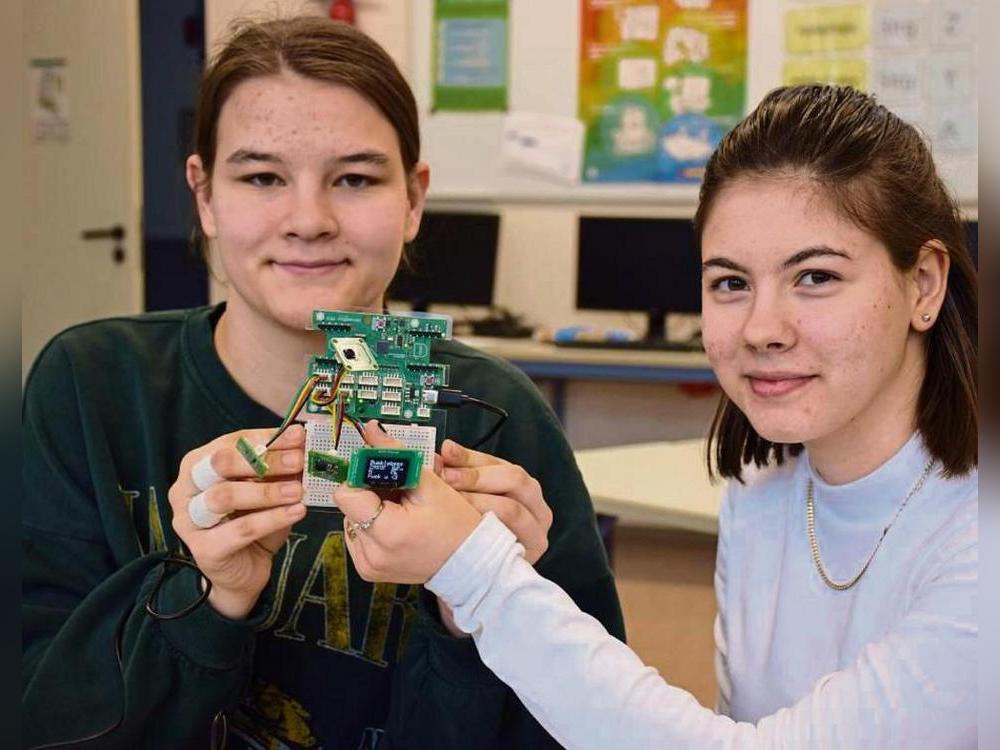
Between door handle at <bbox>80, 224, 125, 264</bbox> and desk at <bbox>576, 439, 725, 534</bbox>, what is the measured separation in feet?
10.3

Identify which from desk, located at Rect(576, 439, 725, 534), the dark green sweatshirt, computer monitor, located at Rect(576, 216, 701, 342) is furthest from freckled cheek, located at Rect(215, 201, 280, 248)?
computer monitor, located at Rect(576, 216, 701, 342)

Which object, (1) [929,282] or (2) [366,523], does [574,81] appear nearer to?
(1) [929,282]

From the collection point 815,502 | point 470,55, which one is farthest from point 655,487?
point 470,55

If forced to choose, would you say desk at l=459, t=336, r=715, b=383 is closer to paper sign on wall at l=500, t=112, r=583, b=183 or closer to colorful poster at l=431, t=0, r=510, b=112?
paper sign on wall at l=500, t=112, r=583, b=183

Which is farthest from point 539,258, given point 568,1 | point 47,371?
point 47,371

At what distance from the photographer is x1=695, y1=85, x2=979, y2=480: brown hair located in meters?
1.11

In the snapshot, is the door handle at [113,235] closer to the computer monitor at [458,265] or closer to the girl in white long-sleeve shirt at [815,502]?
the computer monitor at [458,265]

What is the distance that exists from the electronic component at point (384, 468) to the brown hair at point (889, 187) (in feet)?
1.49

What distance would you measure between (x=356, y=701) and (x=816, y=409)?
62cm

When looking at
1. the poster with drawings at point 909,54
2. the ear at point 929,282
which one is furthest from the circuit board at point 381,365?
the poster with drawings at point 909,54

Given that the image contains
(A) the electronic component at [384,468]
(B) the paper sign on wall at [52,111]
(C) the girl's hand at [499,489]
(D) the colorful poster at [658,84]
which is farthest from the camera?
(B) the paper sign on wall at [52,111]

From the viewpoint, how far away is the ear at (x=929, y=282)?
3.74 feet

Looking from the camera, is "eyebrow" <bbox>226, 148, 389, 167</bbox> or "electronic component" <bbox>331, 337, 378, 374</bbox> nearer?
"electronic component" <bbox>331, 337, 378, 374</bbox>

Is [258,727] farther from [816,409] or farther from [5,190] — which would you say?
[5,190]
